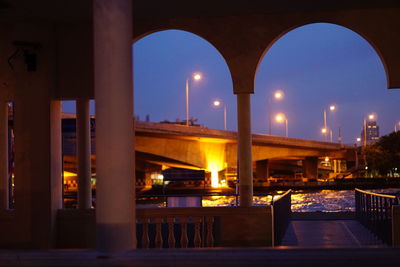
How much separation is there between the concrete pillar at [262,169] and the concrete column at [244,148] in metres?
55.5

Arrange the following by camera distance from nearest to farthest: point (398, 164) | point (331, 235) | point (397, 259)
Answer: point (397, 259) → point (331, 235) → point (398, 164)

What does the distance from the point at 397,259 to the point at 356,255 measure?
1.25 ft

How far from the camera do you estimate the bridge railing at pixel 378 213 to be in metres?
10.3

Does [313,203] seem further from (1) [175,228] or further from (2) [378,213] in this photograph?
(1) [175,228]

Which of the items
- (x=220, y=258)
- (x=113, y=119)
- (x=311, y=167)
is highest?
(x=113, y=119)

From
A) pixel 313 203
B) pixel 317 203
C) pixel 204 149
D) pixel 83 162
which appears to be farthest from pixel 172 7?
pixel 204 149

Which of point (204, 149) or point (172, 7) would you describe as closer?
point (172, 7)

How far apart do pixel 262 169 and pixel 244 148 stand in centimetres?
5659

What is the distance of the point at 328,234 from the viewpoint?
12.4 m

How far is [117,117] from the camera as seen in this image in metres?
6.37

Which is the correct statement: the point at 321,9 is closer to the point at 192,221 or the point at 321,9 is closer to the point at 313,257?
the point at 192,221

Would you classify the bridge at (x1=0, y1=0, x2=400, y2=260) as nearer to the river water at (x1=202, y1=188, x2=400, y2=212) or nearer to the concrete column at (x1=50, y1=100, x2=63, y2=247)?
the concrete column at (x1=50, y1=100, x2=63, y2=247)

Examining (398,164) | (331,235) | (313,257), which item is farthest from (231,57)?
(398,164)

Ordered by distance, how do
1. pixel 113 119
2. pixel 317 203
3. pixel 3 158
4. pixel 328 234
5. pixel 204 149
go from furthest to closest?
1. pixel 204 149
2. pixel 317 203
3. pixel 328 234
4. pixel 3 158
5. pixel 113 119
